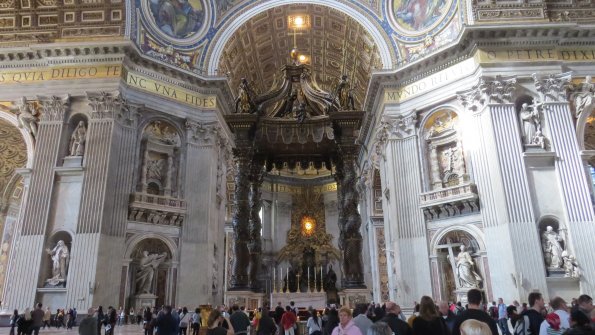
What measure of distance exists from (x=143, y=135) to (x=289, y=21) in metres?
8.85

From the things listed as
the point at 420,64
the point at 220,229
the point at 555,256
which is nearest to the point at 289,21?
the point at 420,64

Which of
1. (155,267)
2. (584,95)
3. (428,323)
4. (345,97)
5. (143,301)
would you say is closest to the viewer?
(428,323)

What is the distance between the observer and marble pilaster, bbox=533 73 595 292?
12.0 meters

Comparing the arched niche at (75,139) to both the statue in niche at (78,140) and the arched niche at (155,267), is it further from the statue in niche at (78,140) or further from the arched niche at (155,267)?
the arched niche at (155,267)

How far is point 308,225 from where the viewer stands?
28.0 m

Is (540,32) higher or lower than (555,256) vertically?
higher

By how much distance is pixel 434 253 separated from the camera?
14.1m

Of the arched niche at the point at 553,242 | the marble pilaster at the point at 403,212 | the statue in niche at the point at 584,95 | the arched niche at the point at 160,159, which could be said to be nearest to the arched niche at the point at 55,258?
the arched niche at the point at 160,159

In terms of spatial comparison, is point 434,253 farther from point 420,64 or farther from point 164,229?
point 164,229

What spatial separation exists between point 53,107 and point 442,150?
44.6ft

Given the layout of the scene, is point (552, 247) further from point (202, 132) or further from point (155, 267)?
point (155, 267)

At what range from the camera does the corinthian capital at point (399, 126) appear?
51.5ft

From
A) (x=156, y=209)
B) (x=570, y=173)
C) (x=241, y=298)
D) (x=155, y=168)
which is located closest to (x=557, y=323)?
(x=241, y=298)

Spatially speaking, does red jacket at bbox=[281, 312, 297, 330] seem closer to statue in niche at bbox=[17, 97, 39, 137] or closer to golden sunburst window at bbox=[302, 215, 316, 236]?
statue in niche at bbox=[17, 97, 39, 137]
